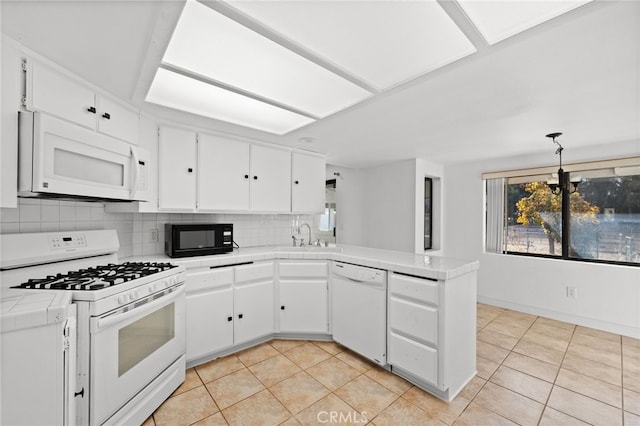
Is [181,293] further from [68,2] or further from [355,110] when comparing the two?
[355,110]

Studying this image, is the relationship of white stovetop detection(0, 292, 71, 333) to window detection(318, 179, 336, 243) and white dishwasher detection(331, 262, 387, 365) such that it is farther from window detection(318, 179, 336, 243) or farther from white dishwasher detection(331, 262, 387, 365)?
window detection(318, 179, 336, 243)

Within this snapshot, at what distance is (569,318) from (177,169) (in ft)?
16.1

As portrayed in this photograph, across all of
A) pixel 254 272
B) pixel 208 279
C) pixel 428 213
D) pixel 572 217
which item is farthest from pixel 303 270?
pixel 572 217

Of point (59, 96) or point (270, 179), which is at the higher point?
point (59, 96)

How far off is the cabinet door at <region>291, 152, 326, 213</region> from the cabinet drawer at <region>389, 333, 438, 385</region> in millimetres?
1899

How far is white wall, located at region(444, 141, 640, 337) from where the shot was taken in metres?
3.14

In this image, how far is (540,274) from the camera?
146 inches

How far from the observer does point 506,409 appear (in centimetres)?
191

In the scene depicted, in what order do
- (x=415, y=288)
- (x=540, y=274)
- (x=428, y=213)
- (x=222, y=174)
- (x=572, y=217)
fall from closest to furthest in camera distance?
(x=415, y=288) < (x=222, y=174) < (x=572, y=217) < (x=540, y=274) < (x=428, y=213)

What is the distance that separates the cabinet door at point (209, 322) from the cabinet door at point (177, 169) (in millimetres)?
874

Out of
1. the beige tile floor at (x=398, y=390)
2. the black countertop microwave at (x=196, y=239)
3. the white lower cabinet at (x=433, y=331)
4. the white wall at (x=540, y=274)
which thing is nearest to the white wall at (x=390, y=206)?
the white wall at (x=540, y=274)

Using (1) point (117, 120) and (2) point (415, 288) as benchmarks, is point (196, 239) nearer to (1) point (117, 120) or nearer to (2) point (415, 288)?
(1) point (117, 120)

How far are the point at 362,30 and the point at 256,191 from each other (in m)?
2.14

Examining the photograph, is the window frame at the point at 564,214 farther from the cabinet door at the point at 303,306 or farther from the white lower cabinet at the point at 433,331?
the cabinet door at the point at 303,306
